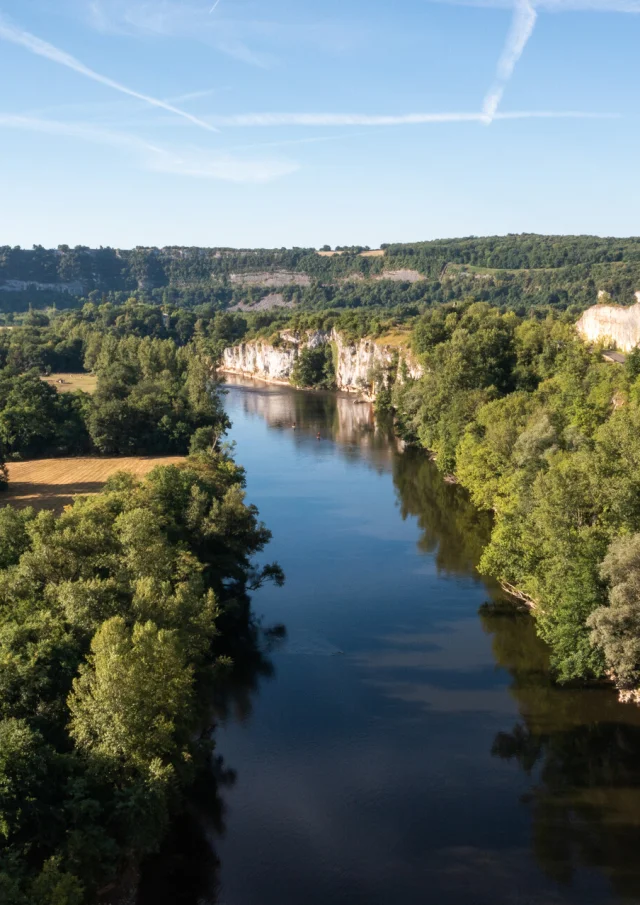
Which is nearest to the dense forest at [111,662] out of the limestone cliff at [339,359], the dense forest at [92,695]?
the dense forest at [92,695]

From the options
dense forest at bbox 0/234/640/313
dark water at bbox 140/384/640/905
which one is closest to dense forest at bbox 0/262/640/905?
dark water at bbox 140/384/640/905

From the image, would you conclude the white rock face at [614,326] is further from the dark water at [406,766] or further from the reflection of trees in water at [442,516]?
the dark water at [406,766]

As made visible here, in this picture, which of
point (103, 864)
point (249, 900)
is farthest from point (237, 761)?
point (103, 864)

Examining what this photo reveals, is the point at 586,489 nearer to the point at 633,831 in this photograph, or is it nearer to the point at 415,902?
the point at 633,831

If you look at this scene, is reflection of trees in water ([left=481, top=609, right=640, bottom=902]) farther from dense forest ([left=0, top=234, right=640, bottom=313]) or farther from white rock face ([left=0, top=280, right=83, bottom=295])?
white rock face ([left=0, top=280, right=83, bottom=295])

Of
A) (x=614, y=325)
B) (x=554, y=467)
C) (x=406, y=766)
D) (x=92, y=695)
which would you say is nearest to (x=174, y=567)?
(x=92, y=695)

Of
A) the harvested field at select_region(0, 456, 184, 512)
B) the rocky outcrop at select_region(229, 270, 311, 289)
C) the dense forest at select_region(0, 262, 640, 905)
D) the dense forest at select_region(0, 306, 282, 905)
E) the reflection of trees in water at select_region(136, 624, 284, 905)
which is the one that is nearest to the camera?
the dense forest at select_region(0, 306, 282, 905)
